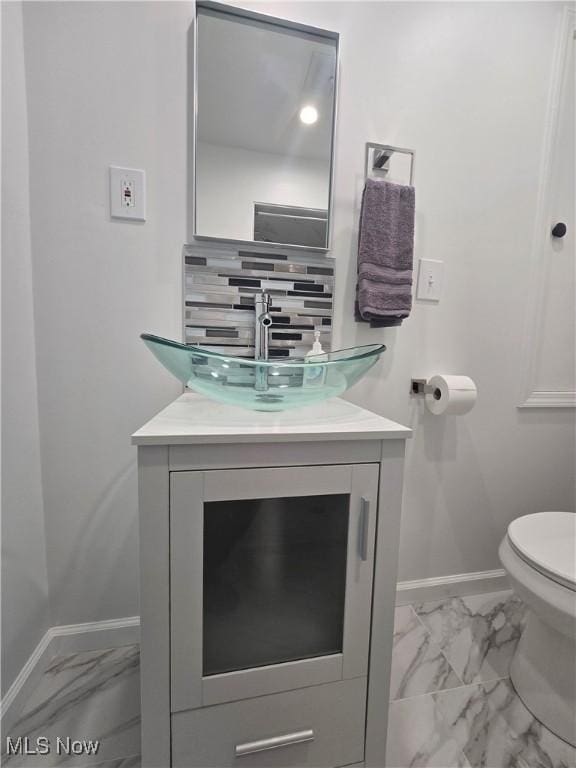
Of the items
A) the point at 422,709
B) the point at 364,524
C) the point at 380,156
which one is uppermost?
the point at 380,156

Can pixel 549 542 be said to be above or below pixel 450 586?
above

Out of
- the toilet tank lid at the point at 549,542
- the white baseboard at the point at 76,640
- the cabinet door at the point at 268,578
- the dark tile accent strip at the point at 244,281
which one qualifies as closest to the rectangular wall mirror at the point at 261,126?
the dark tile accent strip at the point at 244,281

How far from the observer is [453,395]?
3.33 ft

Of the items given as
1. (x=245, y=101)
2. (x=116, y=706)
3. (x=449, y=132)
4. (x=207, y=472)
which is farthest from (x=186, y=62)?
(x=116, y=706)

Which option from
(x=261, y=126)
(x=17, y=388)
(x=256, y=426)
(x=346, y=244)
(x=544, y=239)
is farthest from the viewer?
(x=544, y=239)

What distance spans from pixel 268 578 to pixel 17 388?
2.44ft

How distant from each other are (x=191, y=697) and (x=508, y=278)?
57.2 inches

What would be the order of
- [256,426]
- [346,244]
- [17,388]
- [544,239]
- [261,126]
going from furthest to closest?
[544,239], [346,244], [261,126], [17,388], [256,426]

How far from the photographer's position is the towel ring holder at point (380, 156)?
0.97 meters

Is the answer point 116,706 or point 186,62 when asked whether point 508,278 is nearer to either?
point 186,62

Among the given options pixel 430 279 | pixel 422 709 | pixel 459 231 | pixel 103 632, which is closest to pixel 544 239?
pixel 459 231

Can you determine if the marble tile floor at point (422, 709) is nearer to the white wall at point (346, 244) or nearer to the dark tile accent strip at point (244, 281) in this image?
the white wall at point (346, 244)

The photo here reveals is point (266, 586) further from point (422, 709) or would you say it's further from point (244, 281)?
point (244, 281)

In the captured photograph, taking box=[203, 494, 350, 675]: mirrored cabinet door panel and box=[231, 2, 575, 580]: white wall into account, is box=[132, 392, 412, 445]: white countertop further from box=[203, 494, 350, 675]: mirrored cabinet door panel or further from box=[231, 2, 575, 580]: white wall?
box=[231, 2, 575, 580]: white wall
